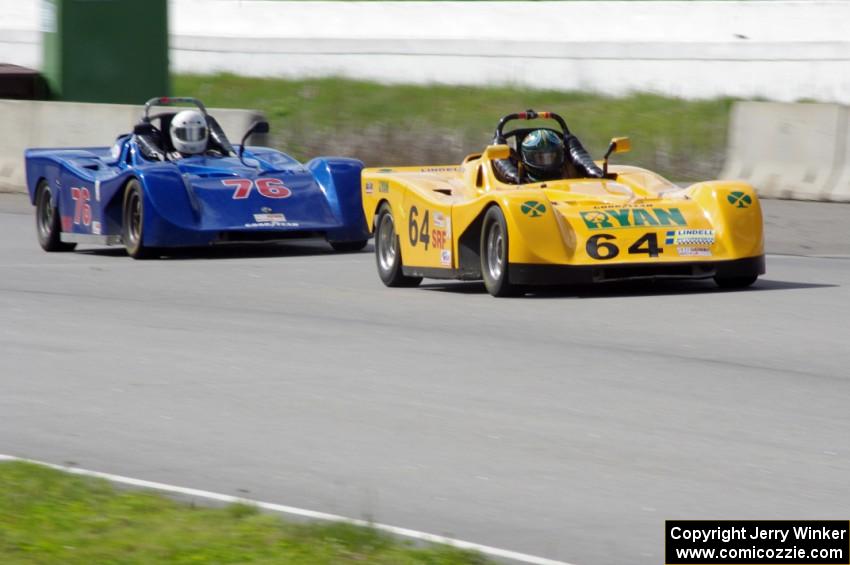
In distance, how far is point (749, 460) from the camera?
701 centimetres

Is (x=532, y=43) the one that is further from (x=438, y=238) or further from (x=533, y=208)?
(x=533, y=208)

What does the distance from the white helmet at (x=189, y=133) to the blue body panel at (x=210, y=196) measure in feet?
0.61

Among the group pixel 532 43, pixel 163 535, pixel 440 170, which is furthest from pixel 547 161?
pixel 532 43

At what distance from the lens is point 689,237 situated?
11977mm

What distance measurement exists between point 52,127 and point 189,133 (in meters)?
6.29

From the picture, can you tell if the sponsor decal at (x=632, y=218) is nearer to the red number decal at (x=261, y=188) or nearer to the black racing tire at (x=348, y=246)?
the red number decal at (x=261, y=188)

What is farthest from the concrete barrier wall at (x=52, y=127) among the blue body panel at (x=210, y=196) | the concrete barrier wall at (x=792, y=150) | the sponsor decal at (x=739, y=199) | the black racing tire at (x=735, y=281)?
the sponsor decal at (x=739, y=199)

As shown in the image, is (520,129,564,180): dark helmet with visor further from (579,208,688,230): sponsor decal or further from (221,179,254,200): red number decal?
(221,179,254,200): red number decal

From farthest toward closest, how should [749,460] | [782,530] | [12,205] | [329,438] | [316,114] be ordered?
1. [316,114]
2. [12,205]
3. [329,438]
4. [749,460]
5. [782,530]

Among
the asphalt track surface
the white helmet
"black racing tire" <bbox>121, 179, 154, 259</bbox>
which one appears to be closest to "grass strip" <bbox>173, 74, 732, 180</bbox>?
the white helmet

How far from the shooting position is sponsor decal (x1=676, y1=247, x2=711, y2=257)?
39.2 ft

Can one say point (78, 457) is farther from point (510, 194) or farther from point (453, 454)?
point (510, 194)

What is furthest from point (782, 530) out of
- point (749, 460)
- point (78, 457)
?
point (78, 457)

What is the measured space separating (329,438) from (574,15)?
27.0 m
